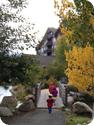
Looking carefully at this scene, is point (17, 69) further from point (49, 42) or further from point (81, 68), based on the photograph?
point (81, 68)

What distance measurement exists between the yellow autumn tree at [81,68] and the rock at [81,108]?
7.1 inches

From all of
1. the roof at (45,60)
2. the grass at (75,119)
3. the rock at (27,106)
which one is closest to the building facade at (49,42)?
the roof at (45,60)

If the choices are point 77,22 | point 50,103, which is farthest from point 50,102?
point 77,22

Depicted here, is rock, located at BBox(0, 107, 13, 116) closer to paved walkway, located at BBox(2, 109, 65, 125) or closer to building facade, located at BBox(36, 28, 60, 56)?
paved walkway, located at BBox(2, 109, 65, 125)

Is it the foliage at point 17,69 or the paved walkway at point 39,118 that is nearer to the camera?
the paved walkway at point 39,118

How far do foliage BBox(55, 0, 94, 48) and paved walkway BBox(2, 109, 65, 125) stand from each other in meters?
0.79

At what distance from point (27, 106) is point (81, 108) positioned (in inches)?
26.0

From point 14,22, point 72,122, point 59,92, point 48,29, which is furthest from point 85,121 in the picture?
point 14,22

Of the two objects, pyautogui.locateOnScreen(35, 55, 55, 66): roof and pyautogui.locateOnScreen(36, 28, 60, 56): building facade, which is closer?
pyautogui.locateOnScreen(35, 55, 55, 66): roof

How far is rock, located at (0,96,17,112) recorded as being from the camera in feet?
14.9

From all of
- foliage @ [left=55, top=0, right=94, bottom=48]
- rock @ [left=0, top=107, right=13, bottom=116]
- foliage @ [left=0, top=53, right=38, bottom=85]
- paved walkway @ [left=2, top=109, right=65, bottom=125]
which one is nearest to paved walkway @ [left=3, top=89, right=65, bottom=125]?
paved walkway @ [left=2, top=109, right=65, bottom=125]

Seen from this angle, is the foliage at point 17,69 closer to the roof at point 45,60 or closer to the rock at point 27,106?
the roof at point 45,60

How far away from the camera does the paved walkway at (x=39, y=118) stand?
4.04m

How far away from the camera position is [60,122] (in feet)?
13.3
